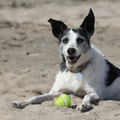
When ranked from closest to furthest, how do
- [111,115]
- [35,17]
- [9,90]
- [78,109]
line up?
[111,115] → [78,109] → [9,90] → [35,17]

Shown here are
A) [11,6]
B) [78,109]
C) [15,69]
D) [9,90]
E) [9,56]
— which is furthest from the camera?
[11,6]

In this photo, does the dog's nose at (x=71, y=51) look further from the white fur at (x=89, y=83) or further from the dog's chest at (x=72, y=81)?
A: the dog's chest at (x=72, y=81)

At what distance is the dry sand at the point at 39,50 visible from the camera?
12.5ft

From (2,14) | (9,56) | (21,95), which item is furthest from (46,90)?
(2,14)

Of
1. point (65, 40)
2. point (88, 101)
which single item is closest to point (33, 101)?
point (88, 101)

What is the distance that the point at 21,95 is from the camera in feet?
16.3

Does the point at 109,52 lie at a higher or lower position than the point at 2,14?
lower

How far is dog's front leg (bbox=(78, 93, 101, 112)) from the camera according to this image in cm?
390

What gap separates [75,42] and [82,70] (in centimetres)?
63

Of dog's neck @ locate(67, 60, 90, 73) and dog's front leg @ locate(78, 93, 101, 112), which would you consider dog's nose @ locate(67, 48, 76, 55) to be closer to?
dog's neck @ locate(67, 60, 90, 73)

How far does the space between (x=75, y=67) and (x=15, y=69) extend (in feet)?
9.02

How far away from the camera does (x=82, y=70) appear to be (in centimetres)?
468

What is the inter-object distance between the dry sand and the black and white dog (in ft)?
0.77

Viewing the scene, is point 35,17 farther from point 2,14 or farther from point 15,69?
point 15,69
